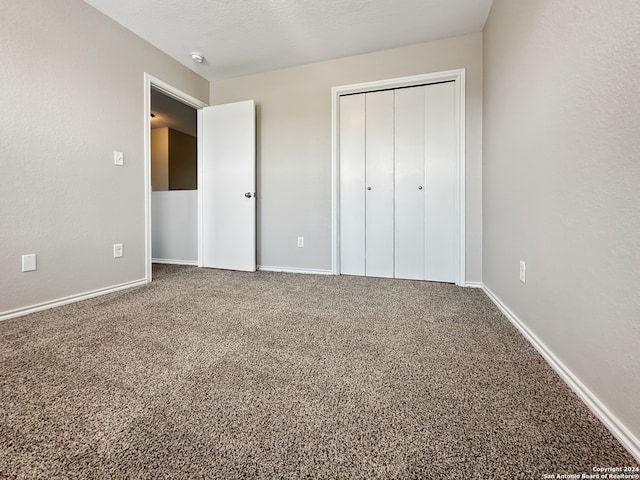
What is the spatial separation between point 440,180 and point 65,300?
10.8 ft

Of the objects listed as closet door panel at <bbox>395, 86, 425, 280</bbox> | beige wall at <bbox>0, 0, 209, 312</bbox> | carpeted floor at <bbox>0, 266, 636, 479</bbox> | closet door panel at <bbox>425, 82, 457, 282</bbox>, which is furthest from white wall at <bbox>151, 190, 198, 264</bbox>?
closet door panel at <bbox>425, 82, 457, 282</bbox>

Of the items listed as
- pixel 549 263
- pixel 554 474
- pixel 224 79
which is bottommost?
pixel 554 474

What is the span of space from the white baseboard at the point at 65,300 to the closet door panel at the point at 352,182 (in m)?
2.08

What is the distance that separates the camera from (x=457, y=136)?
2471 mm

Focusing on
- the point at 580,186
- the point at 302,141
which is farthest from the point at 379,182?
the point at 580,186

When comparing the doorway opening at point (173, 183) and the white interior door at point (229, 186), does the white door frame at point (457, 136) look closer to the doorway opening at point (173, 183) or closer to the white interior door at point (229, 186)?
the white interior door at point (229, 186)

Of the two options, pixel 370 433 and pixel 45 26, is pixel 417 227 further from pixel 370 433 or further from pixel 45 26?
pixel 45 26

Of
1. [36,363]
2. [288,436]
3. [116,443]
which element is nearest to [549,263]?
[288,436]

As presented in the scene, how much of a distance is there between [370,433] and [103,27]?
3.30 meters

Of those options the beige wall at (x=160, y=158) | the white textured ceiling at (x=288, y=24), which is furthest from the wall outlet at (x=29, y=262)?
the beige wall at (x=160, y=158)

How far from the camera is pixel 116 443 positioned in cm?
72

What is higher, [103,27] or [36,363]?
[103,27]

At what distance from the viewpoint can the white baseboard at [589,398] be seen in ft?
2.27

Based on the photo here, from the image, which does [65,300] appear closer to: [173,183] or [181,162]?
[173,183]
